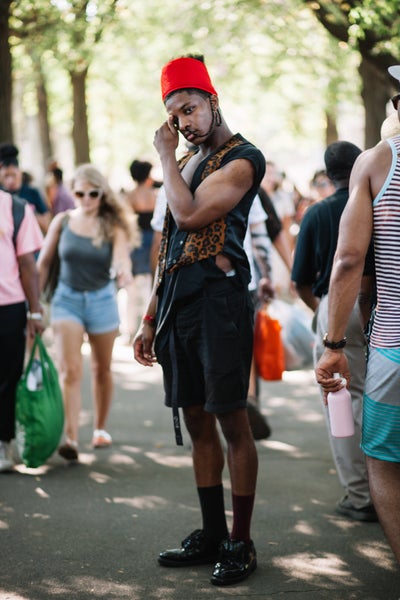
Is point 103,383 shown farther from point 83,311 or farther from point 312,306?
point 312,306

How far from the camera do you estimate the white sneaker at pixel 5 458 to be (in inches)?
284

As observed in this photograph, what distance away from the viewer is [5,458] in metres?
7.29

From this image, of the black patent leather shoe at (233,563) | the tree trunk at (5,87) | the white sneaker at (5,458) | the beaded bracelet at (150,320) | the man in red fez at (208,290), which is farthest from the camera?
the tree trunk at (5,87)

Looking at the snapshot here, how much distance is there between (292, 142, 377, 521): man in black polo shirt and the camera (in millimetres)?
5965

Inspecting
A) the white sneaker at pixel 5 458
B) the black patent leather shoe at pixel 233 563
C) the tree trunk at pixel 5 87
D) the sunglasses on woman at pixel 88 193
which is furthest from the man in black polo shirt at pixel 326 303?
the tree trunk at pixel 5 87

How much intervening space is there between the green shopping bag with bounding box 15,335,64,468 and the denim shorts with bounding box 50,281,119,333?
0.44 meters

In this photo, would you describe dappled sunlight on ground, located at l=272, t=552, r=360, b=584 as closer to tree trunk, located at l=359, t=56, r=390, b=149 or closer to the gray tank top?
the gray tank top

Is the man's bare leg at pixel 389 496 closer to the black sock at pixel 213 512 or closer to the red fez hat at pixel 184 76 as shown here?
the black sock at pixel 213 512

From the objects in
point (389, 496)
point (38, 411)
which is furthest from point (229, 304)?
point (38, 411)

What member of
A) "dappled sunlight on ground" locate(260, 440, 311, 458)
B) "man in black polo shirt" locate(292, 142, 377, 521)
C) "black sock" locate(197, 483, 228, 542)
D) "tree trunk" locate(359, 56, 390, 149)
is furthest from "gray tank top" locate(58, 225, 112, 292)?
"tree trunk" locate(359, 56, 390, 149)

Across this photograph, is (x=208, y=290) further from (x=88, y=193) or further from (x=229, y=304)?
(x=88, y=193)

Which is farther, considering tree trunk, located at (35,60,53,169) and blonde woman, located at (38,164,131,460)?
tree trunk, located at (35,60,53,169)

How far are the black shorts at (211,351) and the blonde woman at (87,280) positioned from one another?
9.11 feet

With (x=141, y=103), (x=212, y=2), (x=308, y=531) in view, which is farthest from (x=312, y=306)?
(x=141, y=103)
